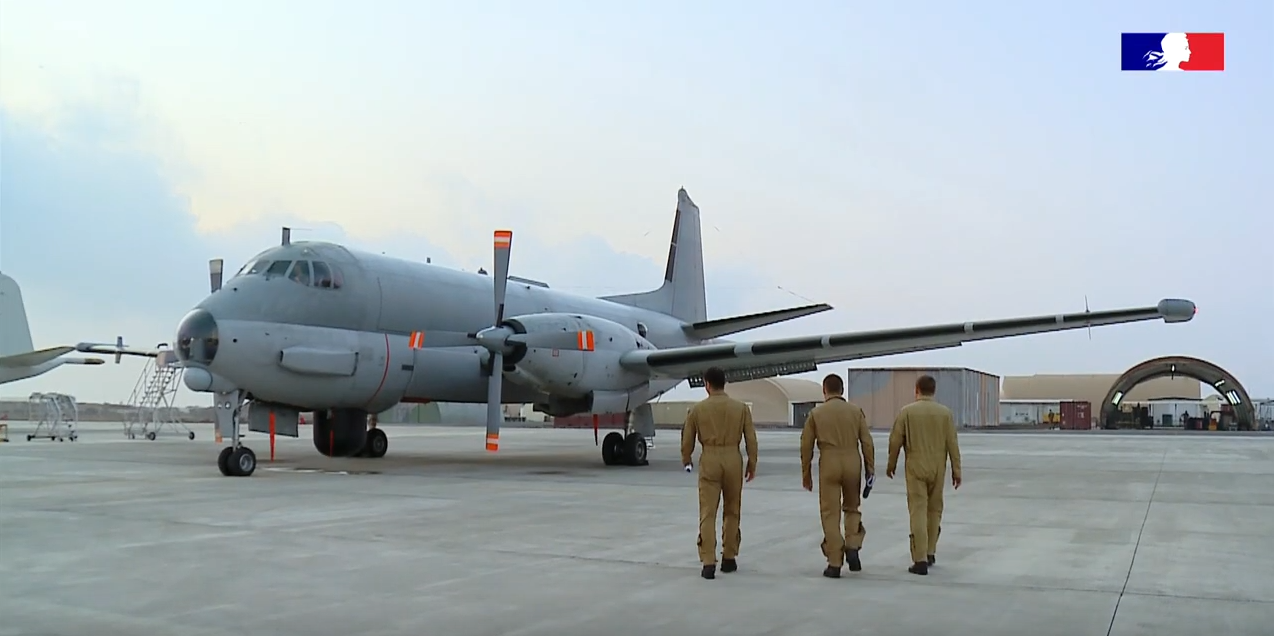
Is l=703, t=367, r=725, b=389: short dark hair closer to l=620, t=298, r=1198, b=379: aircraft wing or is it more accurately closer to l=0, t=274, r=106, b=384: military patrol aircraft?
l=620, t=298, r=1198, b=379: aircraft wing

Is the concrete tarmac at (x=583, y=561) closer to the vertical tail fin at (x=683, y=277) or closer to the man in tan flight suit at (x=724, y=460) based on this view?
the man in tan flight suit at (x=724, y=460)

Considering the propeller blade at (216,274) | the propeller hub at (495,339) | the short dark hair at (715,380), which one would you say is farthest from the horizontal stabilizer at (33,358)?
the short dark hair at (715,380)

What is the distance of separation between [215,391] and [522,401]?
21.1 ft

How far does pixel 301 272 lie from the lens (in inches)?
628

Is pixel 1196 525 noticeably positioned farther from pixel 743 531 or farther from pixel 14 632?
pixel 14 632

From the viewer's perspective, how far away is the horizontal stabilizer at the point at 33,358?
33.0 m

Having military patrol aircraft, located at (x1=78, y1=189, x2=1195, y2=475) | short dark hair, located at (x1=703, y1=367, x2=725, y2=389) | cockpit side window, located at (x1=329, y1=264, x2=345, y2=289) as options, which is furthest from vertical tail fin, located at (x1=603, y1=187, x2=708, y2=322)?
short dark hair, located at (x1=703, y1=367, x2=725, y2=389)

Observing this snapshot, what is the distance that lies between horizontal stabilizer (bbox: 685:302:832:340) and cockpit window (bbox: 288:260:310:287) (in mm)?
9980

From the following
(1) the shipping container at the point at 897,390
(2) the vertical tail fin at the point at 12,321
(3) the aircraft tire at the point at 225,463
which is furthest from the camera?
(1) the shipping container at the point at 897,390

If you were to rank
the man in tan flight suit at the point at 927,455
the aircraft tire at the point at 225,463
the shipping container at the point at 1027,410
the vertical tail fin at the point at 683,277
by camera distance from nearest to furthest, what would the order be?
the man in tan flight suit at the point at 927,455
the aircraft tire at the point at 225,463
the vertical tail fin at the point at 683,277
the shipping container at the point at 1027,410

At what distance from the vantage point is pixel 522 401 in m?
19.9

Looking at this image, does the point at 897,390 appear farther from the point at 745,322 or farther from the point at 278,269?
the point at 278,269

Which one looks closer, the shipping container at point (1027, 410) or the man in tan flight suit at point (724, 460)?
the man in tan flight suit at point (724, 460)

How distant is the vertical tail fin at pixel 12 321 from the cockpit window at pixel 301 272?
26.9 meters
